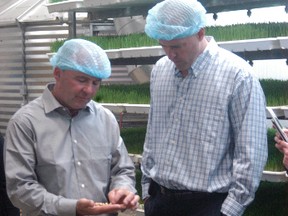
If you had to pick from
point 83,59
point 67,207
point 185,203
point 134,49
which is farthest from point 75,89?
point 134,49

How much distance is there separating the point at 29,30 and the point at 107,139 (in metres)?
6.12

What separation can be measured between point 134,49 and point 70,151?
83.6 inches

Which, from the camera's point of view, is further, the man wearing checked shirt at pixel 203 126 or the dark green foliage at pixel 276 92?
the dark green foliage at pixel 276 92

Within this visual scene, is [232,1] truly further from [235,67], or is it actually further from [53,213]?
[53,213]

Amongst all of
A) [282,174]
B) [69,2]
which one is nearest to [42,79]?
[69,2]

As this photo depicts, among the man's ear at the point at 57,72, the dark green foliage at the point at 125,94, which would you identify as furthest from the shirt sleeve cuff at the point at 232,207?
the dark green foliage at the point at 125,94

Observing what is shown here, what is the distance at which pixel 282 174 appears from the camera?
3396 millimetres

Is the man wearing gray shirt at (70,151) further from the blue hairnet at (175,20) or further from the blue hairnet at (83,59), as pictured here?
the blue hairnet at (175,20)

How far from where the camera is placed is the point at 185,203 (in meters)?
2.33

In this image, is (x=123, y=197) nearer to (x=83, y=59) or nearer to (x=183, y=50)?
(x=83, y=59)

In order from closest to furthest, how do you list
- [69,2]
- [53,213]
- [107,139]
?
1. [53,213]
2. [107,139]
3. [69,2]

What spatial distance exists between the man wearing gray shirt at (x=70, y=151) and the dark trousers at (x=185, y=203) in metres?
0.23

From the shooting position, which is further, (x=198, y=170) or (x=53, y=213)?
(x=198, y=170)

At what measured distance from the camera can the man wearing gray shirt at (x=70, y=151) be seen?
6.61 feet
